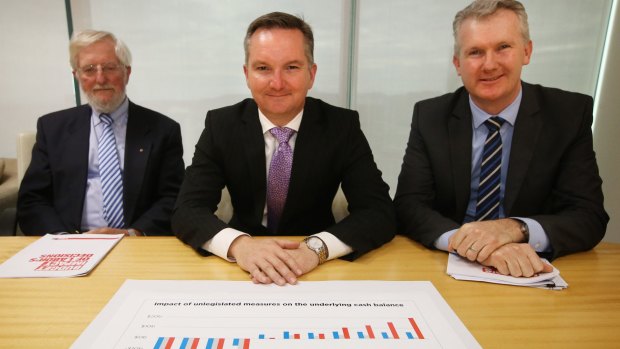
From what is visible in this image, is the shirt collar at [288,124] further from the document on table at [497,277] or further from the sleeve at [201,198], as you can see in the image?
the document on table at [497,277]

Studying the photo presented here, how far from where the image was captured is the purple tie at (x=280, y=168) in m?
1.70

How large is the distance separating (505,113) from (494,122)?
0.07 m

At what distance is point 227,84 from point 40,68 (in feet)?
4.75

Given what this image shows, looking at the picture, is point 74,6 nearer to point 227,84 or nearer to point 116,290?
point 227,84

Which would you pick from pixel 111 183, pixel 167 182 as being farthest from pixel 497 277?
pixel 111 183

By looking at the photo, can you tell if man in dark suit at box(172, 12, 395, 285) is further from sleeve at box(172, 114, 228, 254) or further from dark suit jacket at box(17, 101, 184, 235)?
dark suit jacket at box(17, 101, 184, 235)

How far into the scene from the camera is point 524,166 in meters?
1.60

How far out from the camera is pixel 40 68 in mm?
3213

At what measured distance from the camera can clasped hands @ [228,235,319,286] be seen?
110 cm

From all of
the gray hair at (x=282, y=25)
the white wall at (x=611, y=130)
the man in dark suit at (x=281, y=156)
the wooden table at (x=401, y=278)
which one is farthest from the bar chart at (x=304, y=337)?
the white wall at (x=611, y=130)

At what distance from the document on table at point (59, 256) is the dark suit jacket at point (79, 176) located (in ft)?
1.99

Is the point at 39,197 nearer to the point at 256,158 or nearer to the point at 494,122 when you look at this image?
the point at 256,158

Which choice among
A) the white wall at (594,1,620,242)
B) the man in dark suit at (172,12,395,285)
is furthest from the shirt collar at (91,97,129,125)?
the white wall at (594,1,620,242)

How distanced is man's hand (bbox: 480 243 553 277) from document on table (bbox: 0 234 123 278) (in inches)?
45.7
